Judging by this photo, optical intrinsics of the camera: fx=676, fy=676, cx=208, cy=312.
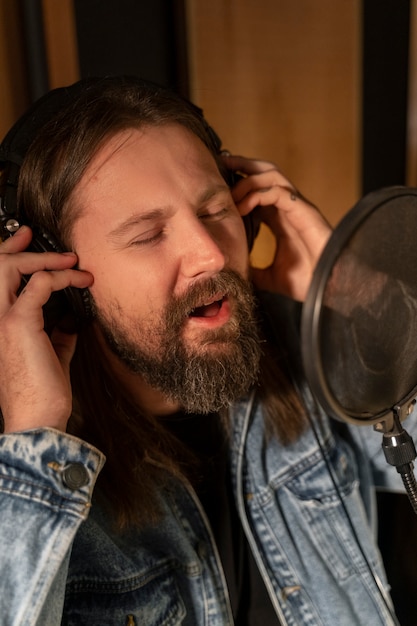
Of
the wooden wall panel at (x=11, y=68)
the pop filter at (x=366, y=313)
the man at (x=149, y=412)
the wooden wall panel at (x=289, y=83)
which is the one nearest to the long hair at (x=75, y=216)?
the man at (x=149, y=412)

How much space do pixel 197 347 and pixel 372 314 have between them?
1.25ft

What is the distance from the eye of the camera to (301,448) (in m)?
1.21

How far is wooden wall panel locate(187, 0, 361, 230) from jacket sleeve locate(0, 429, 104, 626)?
107cm

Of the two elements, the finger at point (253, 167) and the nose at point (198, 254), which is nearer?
the nose at point (198, 254)

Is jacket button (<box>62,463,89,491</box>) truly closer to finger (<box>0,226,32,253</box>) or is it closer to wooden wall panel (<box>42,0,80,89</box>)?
finger (<box>0,226,32,253</box>)

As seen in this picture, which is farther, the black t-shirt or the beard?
the black t-shirt

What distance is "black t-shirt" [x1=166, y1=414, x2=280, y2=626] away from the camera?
3.56 ft

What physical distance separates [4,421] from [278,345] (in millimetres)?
580

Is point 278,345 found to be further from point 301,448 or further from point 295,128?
point 295,128

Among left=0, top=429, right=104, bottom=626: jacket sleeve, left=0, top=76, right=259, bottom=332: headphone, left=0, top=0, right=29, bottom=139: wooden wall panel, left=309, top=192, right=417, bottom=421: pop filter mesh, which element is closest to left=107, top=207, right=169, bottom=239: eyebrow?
left=0, top=76, right=259, bottom=332: headphone

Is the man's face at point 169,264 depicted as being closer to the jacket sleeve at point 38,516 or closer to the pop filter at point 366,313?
the jacket sleeve at point 38,516

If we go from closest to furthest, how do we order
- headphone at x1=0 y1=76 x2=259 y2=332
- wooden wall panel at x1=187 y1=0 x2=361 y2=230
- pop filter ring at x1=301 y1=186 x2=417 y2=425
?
1. pop filter ring at x1=301 y1=186 x2=417 y2=425
2. headphone at x1=0 y1=76 x2=259 y2=332
3. wooden wall panel at x1=187 y1=0 x2=361 y2=230

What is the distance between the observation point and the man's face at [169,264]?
0.97m

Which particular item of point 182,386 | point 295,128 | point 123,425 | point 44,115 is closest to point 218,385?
point 182,386
